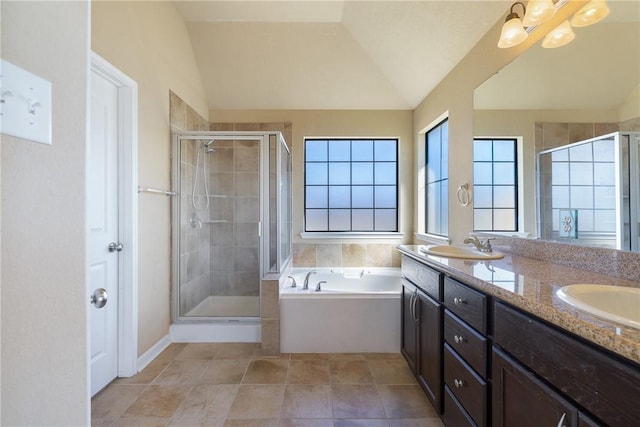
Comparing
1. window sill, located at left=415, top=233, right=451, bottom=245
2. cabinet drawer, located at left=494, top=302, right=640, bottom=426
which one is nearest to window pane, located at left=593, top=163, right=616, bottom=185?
cabinet drawer, located at left=494, top=302, right=640, bottom=426

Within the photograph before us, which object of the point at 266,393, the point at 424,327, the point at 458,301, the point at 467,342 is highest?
the point at 458,301

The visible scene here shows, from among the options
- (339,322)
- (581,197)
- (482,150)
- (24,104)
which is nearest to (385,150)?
(482,150)

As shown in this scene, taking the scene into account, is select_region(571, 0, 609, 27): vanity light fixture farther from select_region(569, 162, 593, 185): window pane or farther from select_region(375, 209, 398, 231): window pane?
select_region(375, 209, 398, 231): window pane

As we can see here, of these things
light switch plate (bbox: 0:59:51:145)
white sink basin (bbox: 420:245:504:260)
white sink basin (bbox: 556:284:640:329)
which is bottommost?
white sink basin (bbox: 556:284:640:329)

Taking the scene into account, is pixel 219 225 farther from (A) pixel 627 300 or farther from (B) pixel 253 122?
(A) pixel 627 300

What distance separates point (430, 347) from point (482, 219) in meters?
0.98

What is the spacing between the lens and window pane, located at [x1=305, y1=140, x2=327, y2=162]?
336 cm

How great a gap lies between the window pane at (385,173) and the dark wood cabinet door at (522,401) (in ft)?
8.42

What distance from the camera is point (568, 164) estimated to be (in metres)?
1.32

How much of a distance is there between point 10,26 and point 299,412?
1.86 metres

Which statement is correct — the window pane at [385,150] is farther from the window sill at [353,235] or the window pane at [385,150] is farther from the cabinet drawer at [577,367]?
the cabinet drawer at [577,367]

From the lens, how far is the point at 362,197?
11.2 ft

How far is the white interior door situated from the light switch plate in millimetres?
1541

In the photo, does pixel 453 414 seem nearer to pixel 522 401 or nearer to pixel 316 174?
pixel 522 401
